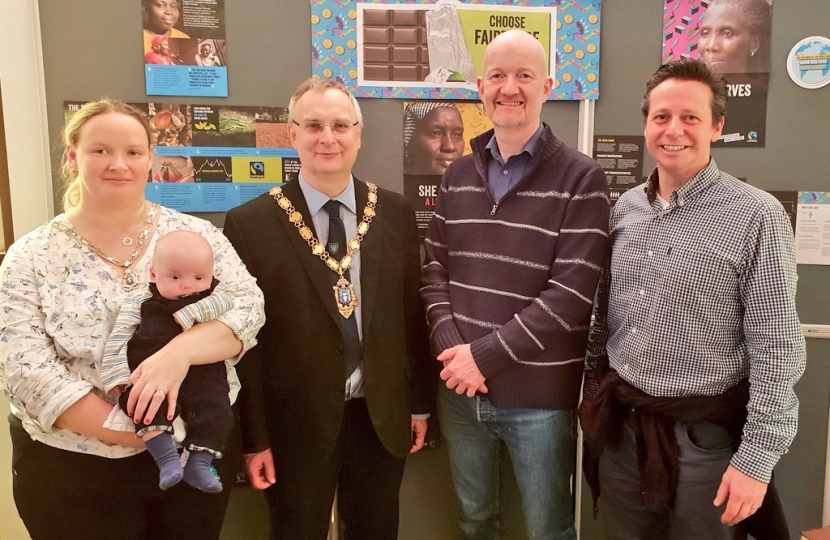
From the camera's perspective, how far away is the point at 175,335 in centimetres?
130

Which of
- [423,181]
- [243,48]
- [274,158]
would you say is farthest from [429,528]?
[243,48]

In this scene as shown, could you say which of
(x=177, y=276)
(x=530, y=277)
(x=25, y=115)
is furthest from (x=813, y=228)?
(x=25, y=115)

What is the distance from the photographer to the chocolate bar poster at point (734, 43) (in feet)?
6.54

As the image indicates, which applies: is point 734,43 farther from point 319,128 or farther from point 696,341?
point 319,128

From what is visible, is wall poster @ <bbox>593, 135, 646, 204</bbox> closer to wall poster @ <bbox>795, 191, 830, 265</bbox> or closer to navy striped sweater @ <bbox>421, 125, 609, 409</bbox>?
navy striped sweater @ <bbox>421, 125, 609, 409</bbox>

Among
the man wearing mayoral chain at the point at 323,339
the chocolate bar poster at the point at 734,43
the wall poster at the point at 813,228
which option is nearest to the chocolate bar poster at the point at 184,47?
the man wearing mayoral chain at the point at 323,339

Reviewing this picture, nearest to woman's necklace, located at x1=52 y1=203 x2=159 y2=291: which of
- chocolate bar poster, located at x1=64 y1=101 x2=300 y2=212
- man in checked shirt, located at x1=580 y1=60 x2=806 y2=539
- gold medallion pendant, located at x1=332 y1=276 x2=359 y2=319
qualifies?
gold medallion pendant, located at x1=332 y1=276 x2=359 y2=319

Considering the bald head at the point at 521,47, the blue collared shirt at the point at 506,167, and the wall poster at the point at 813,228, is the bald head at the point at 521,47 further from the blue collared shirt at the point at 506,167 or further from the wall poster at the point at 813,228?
the wall poster at the point at 813,228

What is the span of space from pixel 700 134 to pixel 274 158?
4.63 ft

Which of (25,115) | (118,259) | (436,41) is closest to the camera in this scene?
(118,259)

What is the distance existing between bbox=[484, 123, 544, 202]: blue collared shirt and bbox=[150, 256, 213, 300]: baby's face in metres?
0.87

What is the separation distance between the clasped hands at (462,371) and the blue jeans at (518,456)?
4.5 inches

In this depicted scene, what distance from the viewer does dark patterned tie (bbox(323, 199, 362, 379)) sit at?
1583 mm

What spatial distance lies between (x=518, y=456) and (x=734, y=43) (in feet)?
5.60
